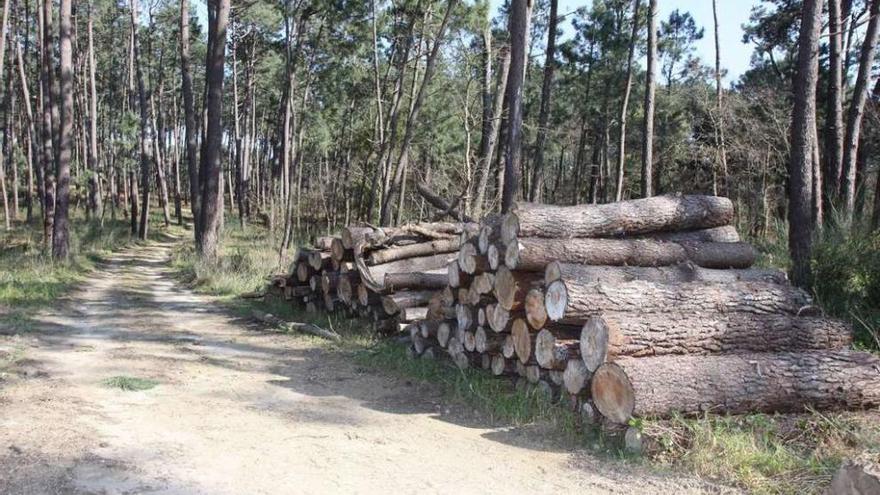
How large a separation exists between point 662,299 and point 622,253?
1.30 metres

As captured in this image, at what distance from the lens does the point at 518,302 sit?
6.52 meters

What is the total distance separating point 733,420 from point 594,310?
1405 millimetres

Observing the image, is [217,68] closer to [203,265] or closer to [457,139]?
[203,265]

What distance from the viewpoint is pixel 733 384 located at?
5.10 metres

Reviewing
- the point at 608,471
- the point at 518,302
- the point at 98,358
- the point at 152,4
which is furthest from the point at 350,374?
the point at 152,4

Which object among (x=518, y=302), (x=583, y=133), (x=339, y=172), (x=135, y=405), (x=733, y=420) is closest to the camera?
(x=733, y=420)

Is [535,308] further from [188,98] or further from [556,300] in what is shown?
[188,98]

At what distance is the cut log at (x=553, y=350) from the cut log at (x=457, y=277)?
164 centimetres

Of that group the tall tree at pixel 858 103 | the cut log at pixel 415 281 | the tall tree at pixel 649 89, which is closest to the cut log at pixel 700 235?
the cut log at pixel 415 281

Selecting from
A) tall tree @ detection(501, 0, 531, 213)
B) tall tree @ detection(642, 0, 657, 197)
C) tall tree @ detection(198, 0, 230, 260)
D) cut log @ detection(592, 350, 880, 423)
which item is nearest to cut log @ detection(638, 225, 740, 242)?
cut log @ detection(592, 350, 880, 423)

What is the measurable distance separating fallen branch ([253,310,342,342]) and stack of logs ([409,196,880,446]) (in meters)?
1.71

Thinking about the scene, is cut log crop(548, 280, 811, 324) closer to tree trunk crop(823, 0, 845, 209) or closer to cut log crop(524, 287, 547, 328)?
cut log crop(524, 287, 547, 328)

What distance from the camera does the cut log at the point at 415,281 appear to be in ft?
31.3

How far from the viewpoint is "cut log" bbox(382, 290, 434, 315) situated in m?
9.30
